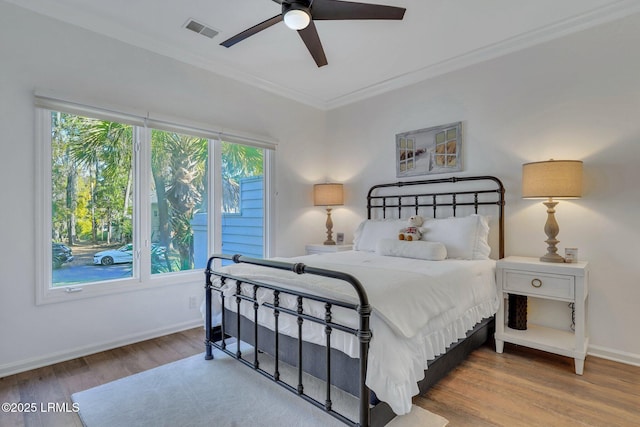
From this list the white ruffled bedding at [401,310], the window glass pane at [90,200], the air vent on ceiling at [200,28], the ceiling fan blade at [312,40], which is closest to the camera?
the white ruffled bedding at [401,310]

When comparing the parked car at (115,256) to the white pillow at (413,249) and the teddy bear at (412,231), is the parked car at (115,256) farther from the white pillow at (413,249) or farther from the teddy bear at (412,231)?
the teddy bear at (412,231)

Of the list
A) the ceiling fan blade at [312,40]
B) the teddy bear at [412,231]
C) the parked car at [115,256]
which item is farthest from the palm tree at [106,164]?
the teddy bear at [412,231]

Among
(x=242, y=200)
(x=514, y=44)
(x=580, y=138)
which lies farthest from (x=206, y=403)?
(x=514, y=44)

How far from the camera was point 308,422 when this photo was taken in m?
1.78

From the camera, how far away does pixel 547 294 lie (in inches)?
98.0

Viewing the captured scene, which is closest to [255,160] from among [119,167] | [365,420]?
[119,167]

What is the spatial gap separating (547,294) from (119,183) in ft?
12.2

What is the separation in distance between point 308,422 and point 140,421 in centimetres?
93

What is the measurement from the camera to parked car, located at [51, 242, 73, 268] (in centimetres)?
259

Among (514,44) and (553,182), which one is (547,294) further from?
(514,44)

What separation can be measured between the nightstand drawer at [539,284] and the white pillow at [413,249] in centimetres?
54

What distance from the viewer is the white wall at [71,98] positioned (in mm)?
2359

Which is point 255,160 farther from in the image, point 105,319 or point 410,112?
point 105,319

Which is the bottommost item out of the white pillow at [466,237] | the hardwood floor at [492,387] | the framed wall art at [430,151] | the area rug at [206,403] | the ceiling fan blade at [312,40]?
the hardwood floor at [492,387]
